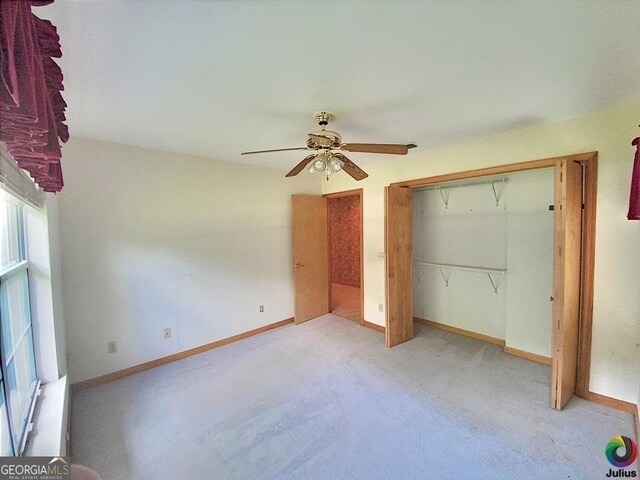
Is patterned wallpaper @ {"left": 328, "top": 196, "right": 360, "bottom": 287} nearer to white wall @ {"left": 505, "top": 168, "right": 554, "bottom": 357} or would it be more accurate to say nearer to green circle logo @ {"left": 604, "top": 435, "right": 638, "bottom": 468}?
Result: white wall @ {"left": 505, "top": 168, "right": 554, "bottom": 357}

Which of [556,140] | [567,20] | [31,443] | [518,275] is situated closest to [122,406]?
[31,443]

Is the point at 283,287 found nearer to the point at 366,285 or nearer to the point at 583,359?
the point at 366,285

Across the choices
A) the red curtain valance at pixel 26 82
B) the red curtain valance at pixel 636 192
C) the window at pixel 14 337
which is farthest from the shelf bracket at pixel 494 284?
the window at pixel 14 337

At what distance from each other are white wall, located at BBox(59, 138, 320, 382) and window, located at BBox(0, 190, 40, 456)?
76cm

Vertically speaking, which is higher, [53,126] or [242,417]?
[53,126]

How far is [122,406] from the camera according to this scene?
2.27 m

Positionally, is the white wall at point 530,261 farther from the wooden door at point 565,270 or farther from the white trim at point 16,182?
the white trim at point 16,182

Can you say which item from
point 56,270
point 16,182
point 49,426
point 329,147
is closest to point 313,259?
point 329,147

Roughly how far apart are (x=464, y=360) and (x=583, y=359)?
98cm

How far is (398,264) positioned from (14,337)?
3287mm

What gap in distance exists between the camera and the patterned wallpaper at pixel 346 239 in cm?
667

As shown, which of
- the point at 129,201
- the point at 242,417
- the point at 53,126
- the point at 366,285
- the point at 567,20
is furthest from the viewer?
the point at 366,285

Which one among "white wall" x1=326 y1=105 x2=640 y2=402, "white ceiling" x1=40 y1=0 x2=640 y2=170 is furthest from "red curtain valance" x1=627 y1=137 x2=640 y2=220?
"white ceiling" x1=40 y1=0 x2=640 y2=170

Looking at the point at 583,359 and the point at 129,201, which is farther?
the point at 129,201
